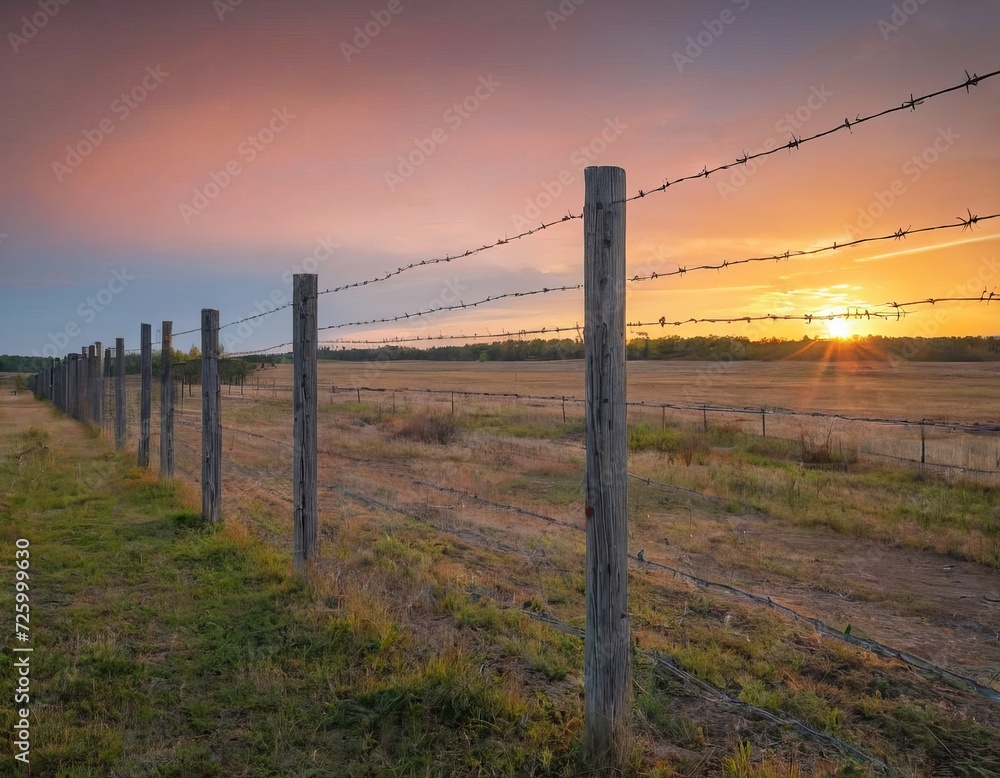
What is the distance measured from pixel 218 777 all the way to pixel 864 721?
393cm

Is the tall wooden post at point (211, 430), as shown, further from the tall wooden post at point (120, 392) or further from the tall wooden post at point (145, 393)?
the tall wooden post at point (120, 392)

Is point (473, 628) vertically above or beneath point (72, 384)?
beneath

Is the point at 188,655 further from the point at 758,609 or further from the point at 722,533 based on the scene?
→ the point at 722,533

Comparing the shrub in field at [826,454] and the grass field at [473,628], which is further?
the shrub in field at [826,454]

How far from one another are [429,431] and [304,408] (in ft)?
54.0

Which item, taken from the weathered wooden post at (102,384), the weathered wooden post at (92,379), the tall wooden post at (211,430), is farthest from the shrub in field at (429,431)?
the tall wooden post at (211,430)

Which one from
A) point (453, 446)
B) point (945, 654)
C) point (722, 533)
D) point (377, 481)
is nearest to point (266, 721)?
point (945, 654)

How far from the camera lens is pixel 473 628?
5.34 m

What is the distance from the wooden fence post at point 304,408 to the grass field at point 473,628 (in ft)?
1.68

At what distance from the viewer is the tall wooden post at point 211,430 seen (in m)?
8.71

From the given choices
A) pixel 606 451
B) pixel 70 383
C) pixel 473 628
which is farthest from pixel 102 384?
pixel 606 451

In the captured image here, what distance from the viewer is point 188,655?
15.7 feet

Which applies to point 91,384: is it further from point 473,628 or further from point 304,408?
point 473,628

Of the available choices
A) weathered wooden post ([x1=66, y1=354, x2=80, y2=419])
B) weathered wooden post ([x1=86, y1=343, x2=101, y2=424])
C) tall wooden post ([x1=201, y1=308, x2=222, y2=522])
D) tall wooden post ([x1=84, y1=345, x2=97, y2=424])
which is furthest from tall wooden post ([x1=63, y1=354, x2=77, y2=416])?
tall wooden post ([x1=201, y1=308, x2=222, y2=522])
